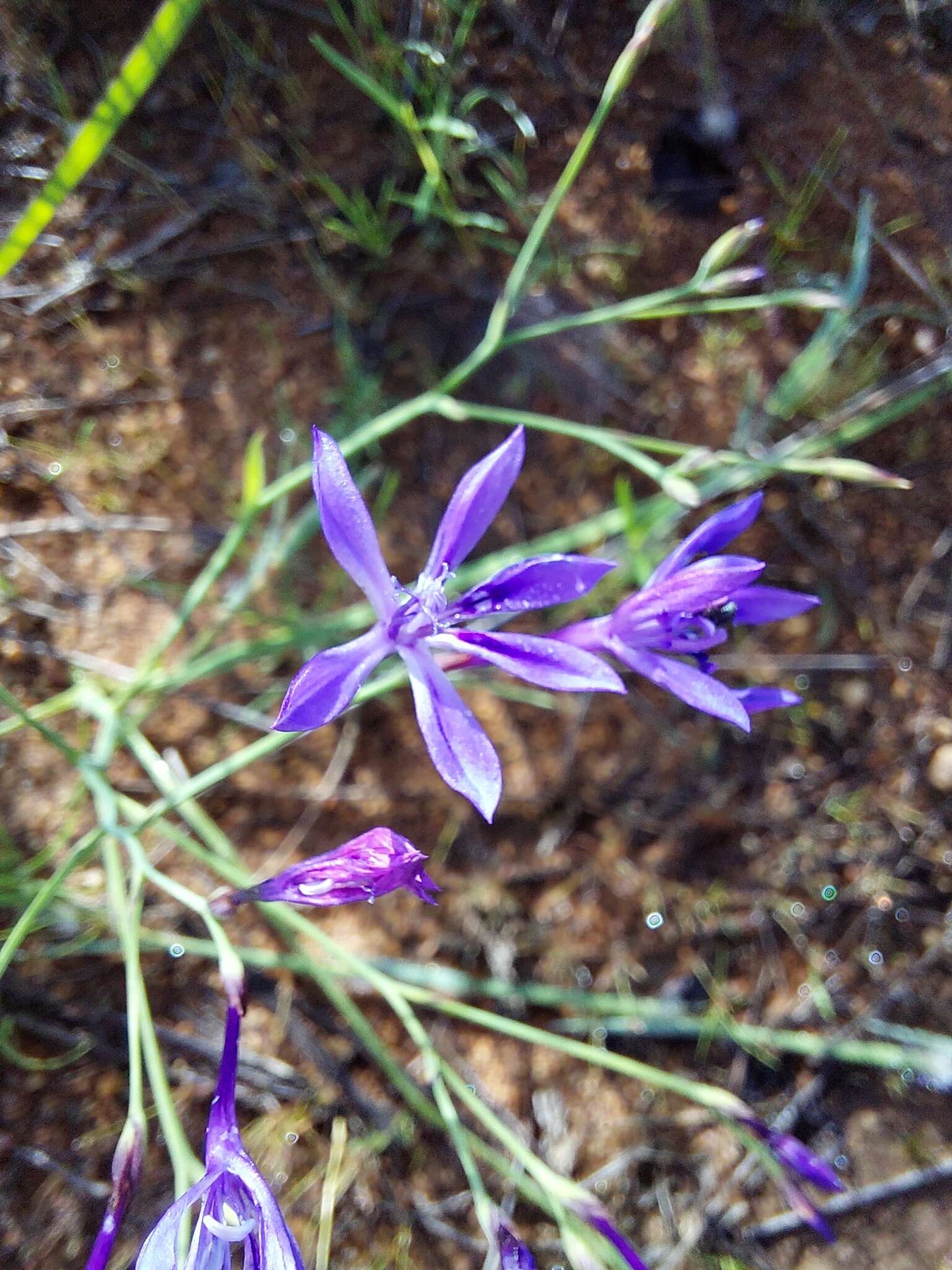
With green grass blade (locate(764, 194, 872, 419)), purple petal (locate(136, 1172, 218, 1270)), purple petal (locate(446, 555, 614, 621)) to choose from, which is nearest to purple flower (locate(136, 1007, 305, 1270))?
purple petal (locate(136, 1172, 218, 1270))

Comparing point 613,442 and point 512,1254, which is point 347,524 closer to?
point 613,442

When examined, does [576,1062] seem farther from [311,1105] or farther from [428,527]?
[428,527]

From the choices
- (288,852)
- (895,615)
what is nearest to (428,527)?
(288,852)

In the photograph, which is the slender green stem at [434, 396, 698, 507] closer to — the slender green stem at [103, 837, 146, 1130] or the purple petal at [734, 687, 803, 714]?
the purple petal at [734, 687, 803, 714]

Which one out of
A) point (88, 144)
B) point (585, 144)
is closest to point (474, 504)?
point (585, 144)

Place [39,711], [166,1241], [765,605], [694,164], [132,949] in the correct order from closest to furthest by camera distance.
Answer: [166,1241]
[132,949]
[765,605]
[39,711]
[694,164]

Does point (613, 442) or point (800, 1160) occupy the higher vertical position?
point (613, 442)

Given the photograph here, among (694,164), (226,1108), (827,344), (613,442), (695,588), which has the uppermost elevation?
(694,164)

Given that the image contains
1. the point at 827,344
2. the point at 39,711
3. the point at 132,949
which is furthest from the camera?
the point at 827,344
